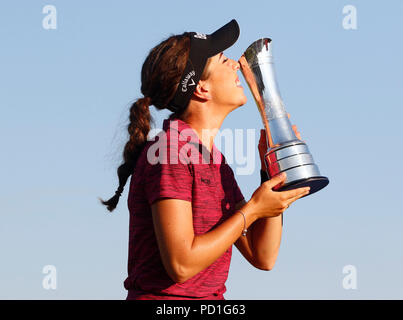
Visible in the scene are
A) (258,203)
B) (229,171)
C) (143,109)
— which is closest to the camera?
(258,203)

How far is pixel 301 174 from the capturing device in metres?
5.10

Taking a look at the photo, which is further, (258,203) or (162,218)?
(258,203)

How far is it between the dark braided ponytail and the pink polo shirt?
0.63ft

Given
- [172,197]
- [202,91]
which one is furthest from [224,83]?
[172,197]

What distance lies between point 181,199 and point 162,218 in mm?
181

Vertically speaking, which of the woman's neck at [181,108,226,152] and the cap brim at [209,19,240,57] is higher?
the cap brim at [209,19,240,57]

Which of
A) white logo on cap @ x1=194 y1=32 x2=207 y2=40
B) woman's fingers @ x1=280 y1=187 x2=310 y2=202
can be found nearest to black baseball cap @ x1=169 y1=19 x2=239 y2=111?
white logo on cap @ x1=194 y1=32 x2=207 y2=40

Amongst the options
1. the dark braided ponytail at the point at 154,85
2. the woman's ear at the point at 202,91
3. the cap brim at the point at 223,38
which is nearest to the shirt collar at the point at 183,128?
the dark braided ponytail at the point at 154,85

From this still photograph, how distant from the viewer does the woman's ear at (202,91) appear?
5.38 m

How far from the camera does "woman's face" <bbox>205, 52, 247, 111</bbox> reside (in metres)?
5.37

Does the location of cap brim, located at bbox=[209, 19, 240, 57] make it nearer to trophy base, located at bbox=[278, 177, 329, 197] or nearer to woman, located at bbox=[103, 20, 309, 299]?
woman, located at bbox=[103, 20, 309, 299]

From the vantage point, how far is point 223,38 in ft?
18.2
